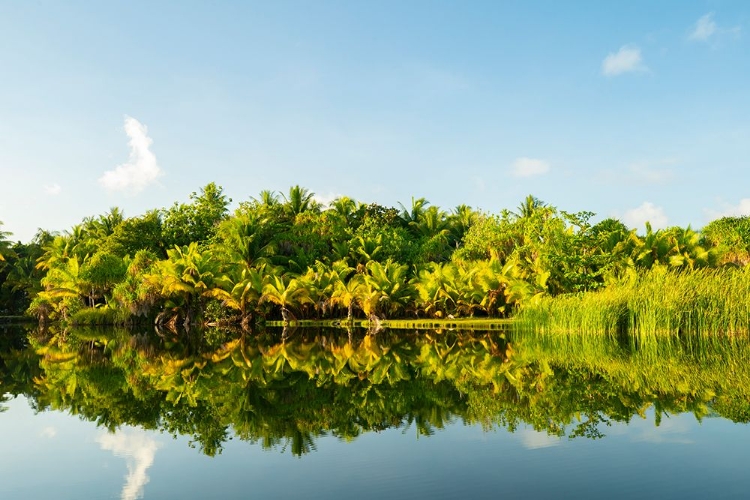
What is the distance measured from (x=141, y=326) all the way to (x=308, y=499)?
114 feet

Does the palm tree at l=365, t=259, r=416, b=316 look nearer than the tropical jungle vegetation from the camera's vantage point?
No

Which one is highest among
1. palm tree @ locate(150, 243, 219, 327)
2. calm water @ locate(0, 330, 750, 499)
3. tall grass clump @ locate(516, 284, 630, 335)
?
palm tree @ locate(150, 243, 219, 327)

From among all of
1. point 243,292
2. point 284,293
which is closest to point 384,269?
point 284,293

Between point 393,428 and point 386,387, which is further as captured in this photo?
point 386,387

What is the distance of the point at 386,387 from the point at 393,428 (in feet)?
9.85

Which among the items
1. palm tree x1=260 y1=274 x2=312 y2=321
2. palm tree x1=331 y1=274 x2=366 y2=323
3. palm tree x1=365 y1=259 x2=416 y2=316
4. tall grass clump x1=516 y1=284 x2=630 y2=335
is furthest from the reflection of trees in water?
palm tree x1=260 y1=274 x2=312 y2=321

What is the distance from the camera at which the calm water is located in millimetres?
5938

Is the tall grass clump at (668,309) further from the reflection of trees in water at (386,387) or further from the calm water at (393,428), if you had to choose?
the calm water at (393,428)

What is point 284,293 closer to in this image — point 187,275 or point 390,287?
point 390,287

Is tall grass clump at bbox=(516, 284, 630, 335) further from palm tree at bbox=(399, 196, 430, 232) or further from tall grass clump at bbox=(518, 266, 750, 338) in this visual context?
palm tree at bbox=(399, 196, 430, 232)

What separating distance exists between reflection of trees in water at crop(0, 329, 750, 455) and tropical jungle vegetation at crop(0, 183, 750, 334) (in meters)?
1.91

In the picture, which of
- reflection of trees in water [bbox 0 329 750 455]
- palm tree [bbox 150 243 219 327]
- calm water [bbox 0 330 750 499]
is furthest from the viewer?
palm tree [bbox 150 243 219 327]

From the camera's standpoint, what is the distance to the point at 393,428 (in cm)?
805

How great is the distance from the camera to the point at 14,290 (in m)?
51.8
